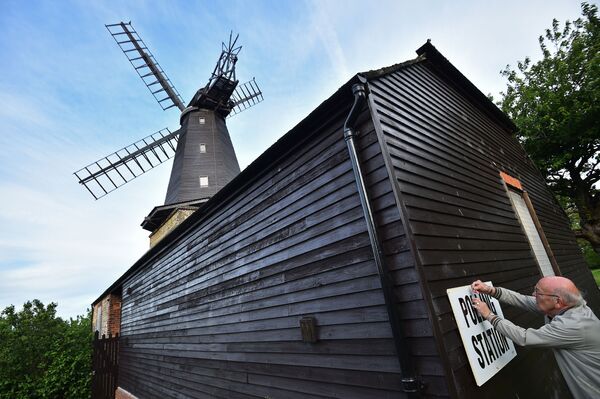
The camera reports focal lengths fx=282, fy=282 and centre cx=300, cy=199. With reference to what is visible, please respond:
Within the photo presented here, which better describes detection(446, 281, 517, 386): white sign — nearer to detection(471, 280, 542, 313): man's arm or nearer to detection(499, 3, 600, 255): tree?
detection(471, 280, 542, 313): man's arm

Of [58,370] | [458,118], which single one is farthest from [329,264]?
[58,370]

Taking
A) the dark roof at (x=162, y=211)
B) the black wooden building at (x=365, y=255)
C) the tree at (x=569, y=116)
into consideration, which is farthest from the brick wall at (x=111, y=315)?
the tree at (x=569, y=116)

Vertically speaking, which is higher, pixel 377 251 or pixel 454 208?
pixel 454 208

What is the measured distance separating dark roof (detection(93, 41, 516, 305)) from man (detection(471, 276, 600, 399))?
286 centimetres

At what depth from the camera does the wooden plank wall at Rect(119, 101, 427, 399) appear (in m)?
3.05

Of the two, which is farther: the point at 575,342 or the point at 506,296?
the point at 506,296

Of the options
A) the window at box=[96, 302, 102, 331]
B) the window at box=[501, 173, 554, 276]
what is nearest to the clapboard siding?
the window at box=[501, 173, 554, 276]

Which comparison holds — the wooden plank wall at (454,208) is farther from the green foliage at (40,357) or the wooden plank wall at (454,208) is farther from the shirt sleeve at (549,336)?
the green foliage at (40,357)

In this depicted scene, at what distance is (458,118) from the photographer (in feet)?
19.0

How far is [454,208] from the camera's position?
386cm

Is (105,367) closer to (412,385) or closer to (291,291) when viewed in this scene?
(291,291)

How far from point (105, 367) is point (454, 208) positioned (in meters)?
13.9

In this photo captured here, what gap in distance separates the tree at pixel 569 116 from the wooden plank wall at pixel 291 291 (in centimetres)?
1572

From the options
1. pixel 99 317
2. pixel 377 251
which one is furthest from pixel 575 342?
pixel 99 317
